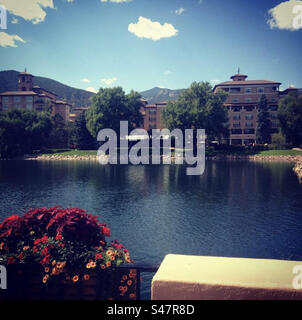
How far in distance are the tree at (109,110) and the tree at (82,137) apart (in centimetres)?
367

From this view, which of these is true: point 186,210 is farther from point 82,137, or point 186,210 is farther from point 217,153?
point 82,137

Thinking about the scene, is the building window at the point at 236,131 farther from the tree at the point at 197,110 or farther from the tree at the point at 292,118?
the tree at the point at 292,118

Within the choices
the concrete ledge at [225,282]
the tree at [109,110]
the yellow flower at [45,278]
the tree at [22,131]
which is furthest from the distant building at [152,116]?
the concrete ledge at [225,282]

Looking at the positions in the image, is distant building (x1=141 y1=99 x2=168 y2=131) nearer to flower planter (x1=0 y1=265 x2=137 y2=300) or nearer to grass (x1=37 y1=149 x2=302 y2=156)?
grass (x1=37 y1=149 x2=302 y2=156)

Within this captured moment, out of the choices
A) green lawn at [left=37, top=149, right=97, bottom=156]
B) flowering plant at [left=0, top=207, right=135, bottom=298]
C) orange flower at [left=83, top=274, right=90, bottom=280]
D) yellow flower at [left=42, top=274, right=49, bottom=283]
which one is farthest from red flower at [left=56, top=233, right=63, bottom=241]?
green lawn at [left=37, top=149, right=97, bottom=156]

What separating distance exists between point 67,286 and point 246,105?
9201cm

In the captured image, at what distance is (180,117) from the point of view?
244ft

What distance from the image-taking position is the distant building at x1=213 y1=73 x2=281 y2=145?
90062 mm

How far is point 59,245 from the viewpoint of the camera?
6.03 meters

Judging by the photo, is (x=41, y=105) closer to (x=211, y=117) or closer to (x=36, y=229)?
(x=211, y=117)

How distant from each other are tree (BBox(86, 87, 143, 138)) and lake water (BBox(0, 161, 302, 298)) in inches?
1631

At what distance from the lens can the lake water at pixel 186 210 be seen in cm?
1470

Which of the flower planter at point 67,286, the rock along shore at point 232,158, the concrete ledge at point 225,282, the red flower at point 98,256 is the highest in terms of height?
the concrete ledge at point 225,282
